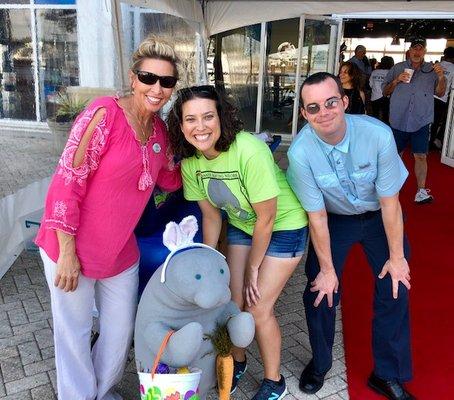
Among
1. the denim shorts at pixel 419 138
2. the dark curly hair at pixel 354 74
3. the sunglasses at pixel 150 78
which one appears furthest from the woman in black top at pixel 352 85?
the sunglasses at pixel 150 78

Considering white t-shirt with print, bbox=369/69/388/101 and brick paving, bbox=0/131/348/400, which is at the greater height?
white t-shirt with print, bbox=369/69/388/101

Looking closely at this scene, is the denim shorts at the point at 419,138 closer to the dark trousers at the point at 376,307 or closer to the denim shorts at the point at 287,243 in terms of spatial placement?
the dark trousers at the point at 376,307

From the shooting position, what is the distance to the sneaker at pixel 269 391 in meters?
2.34

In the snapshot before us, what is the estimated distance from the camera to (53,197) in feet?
5.77

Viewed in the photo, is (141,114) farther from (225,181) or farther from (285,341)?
(285,341)

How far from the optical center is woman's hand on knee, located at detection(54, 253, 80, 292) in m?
1.81

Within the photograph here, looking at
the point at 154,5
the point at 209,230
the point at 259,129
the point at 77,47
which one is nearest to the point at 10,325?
the point at 209,230

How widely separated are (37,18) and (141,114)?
2629mm

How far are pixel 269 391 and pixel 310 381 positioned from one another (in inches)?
11.3

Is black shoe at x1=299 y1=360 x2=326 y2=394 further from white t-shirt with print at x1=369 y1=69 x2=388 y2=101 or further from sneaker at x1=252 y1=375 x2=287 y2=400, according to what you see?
white t-shirt with print at x1=369 y1=69 x2=388 y2=101

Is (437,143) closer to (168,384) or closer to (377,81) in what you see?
(377,81)

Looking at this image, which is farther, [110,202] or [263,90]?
[263,90]

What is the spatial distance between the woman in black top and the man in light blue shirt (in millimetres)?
4096

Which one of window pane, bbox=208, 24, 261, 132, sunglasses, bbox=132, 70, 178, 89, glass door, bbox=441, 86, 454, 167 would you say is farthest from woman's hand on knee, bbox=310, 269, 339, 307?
window pane, bbox=208, 24, 261, 132
